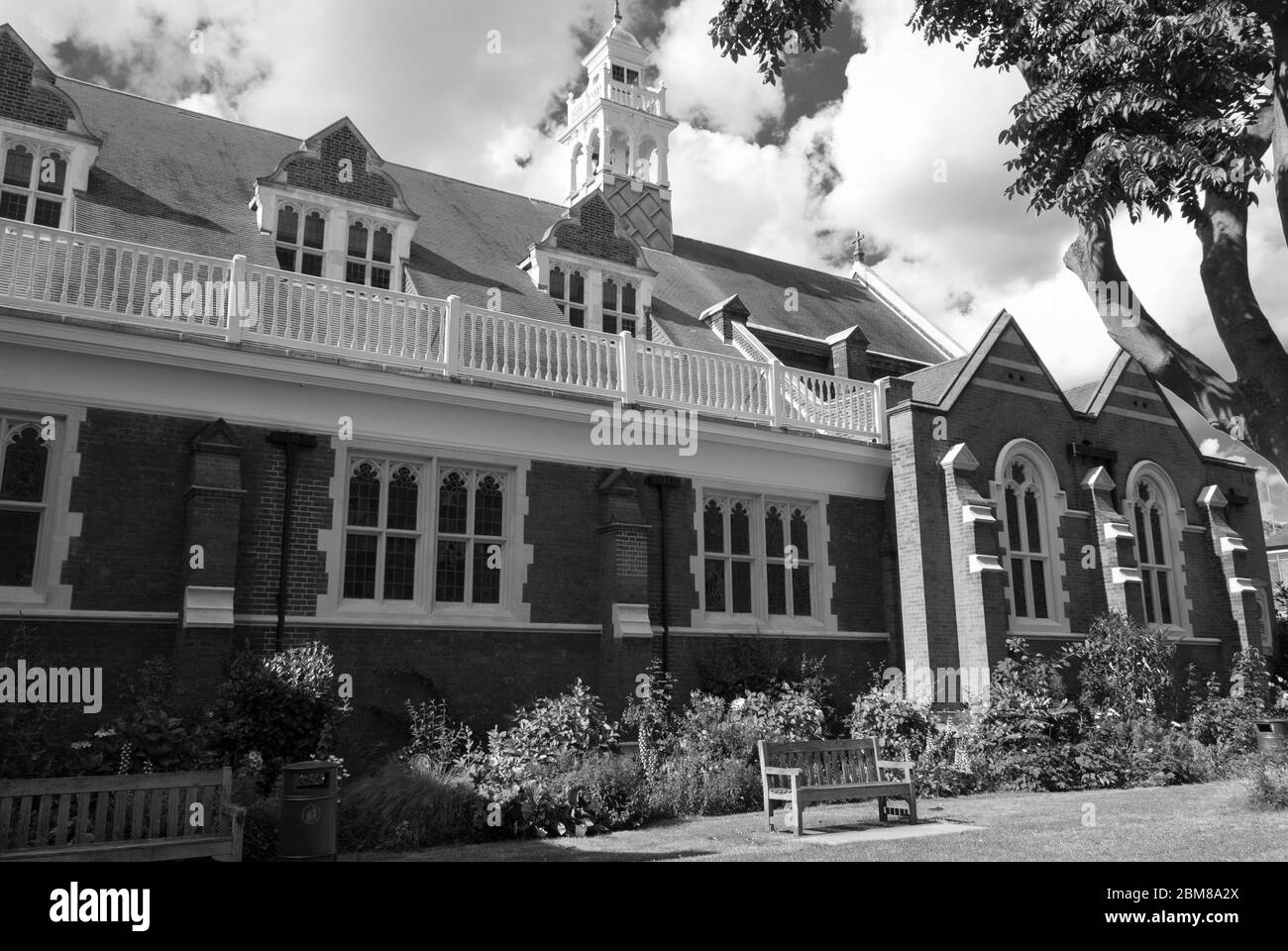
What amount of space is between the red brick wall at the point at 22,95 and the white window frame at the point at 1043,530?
16584 mm

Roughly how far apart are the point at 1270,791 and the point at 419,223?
1631 centimetres

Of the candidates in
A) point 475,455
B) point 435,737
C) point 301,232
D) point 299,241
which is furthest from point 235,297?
point 435,737

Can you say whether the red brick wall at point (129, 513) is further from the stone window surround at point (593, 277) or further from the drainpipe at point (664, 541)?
the stone window surround at point (593, 277)

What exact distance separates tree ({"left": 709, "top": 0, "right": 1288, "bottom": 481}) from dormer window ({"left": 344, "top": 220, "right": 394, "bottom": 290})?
8075 mm

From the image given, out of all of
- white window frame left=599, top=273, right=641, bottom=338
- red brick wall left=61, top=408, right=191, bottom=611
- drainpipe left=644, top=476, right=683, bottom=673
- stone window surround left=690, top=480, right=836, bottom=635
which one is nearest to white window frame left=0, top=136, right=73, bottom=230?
red brick wall left=61, top=408, right=191, bottom=611

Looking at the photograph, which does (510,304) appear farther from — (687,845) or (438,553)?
(687,845)

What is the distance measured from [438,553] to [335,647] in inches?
76.8

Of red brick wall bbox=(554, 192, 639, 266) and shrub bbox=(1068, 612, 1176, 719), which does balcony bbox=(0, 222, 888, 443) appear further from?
shrub bbox=(1068, 612, 1176, 719)

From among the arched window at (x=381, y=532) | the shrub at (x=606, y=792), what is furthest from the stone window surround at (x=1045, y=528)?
the arched window at (x=381, y=532)

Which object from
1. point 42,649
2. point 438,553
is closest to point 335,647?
point 438,553

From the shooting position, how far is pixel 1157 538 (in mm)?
21328

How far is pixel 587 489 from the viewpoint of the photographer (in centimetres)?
1528

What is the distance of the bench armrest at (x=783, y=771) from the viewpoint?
1120 centimetres

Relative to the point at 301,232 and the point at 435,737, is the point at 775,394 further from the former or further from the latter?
the point at 301,232
